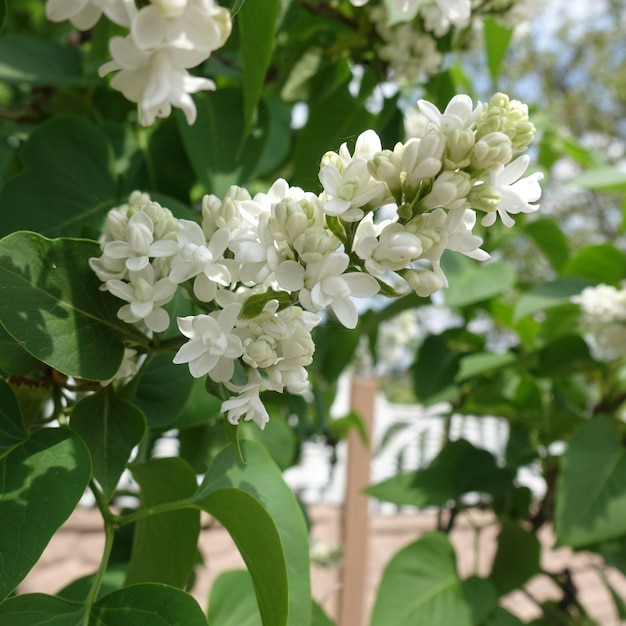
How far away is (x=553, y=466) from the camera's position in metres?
0.95

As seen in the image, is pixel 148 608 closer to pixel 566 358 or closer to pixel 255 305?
pixel 255 305

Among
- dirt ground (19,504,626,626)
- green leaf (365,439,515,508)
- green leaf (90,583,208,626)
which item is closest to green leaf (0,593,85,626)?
green leaf (90,583,208,626)

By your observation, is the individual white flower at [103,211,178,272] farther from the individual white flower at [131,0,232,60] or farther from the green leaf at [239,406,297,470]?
the green leaf at [239,406,297,470]

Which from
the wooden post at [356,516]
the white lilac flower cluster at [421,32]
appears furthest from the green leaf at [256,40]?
the wooden post at [356,516]

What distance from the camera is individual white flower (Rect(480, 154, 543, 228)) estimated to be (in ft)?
0.93

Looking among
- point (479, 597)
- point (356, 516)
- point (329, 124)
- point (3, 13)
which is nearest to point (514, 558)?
point (479, 597)

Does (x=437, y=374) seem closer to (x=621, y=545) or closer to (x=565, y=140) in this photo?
(x=621, y=545)

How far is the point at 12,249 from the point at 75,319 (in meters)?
0.04

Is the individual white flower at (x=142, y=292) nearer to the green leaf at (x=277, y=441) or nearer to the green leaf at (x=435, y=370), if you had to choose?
the green leaf at (x=277, y=441)

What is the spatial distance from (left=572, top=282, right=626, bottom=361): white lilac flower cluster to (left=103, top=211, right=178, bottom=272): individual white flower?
0.66 meters

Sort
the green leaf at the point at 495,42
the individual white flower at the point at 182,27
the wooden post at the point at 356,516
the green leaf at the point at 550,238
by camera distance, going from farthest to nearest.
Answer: the wooden post at the point at 356,516 < the green leaf at the point at 550,238 < the green leaf at the point at 495,42 < the individual white flower at the point at 182,27

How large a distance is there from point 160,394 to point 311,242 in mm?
174

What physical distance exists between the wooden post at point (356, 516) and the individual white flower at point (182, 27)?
1451 mm

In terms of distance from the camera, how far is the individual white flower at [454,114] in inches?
10.6
